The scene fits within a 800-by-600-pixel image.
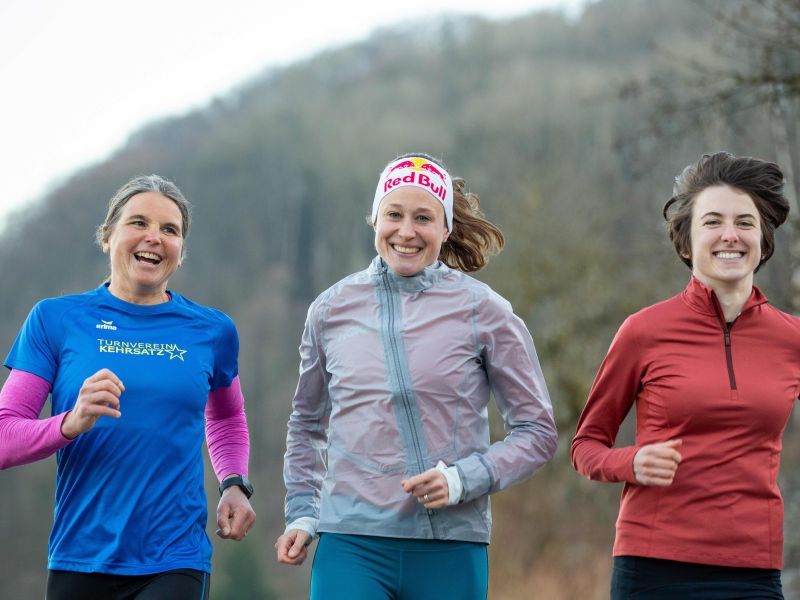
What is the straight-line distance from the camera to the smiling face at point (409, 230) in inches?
152

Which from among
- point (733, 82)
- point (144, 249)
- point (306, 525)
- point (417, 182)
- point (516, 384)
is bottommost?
point (306, 525)

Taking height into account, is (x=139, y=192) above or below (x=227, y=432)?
above

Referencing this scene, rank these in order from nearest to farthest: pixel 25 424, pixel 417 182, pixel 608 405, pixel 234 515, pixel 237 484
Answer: pixel 25 424
pixel 608 405
pixel 417 182
pixel 234 515
pixel 237 484

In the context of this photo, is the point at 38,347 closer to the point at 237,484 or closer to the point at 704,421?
the point at 237,484

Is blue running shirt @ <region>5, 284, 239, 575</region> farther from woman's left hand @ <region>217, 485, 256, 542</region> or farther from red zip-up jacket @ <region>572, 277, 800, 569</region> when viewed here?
red zip-up jacket @ <region>572, 277, 800, 569</region>

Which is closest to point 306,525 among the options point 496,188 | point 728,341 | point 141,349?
point 141,349

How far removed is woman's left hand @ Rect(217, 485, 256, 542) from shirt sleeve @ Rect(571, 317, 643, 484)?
1.24 metres

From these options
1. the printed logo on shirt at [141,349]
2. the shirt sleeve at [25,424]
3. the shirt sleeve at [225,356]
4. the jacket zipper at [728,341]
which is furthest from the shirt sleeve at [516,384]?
the shirt sleeve at [25,424]

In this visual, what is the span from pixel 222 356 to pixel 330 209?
65121 millimetres

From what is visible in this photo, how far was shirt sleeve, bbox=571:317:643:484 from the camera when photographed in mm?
3641

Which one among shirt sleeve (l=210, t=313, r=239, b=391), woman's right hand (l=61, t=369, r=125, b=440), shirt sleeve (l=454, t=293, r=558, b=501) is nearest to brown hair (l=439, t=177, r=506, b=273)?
shirt sleeve (l=454, t=293, r=558, b=501)

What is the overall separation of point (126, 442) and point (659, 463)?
1.74 metres

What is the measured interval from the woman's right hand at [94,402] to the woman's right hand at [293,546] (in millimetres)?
713

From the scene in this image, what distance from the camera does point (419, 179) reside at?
3.98 m
